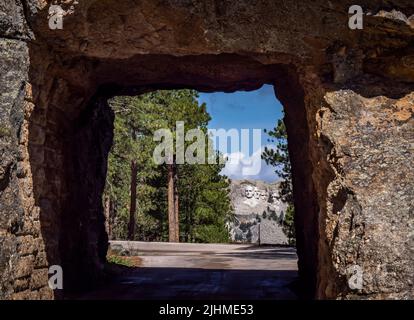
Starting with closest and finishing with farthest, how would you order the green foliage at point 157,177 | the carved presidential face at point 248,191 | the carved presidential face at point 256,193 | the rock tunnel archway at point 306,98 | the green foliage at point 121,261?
the rock tunnel archway at point 306,98 → the green foliage at point 121,261 → the green foliage at point 157,177 → the carved presidential face at point 248,191 → the carved presidential face at point 256,193

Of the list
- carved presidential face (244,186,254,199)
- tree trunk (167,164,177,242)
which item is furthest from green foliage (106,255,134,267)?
carved presidential face (244,186,254,199)

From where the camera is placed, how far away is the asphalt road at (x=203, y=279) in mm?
9086

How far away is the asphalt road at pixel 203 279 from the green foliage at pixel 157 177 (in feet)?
34.1

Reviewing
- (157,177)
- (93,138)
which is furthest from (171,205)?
(93,138)

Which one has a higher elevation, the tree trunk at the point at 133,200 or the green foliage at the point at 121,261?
the tree trunk at the point at 133,200

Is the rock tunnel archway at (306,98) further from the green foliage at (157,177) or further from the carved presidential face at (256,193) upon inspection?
the carved presidential face at (256,193)

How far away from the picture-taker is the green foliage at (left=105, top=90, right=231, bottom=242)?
2655 centimetres

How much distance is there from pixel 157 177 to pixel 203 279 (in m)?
18.8

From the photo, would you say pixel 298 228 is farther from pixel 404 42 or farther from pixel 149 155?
pixel 149 155

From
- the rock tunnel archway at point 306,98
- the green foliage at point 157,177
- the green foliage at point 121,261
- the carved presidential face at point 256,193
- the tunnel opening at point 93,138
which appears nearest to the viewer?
the rock tunnel archway at point 306,98

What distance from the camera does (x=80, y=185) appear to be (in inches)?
391

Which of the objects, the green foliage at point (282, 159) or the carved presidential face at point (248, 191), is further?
the carved presidential face at point (248, 191)

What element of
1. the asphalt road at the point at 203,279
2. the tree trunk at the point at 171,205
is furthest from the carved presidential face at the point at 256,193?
the asphalt road at the point at 203,279
